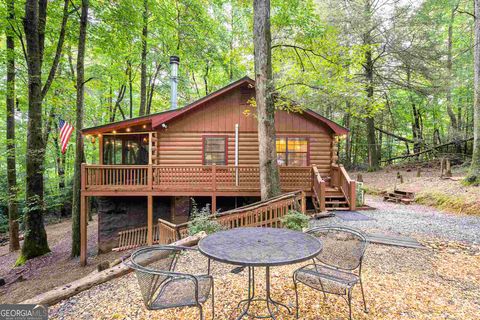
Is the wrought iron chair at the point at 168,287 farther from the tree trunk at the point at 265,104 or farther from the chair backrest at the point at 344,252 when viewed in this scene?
the tree trunk at the point at 265,104

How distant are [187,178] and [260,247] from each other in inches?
270

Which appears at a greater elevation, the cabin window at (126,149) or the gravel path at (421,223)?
the cabin window at (126,149)

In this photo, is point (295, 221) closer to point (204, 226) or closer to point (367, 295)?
point (204, 226)

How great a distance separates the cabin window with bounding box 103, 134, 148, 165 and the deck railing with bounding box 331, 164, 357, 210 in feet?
27.9

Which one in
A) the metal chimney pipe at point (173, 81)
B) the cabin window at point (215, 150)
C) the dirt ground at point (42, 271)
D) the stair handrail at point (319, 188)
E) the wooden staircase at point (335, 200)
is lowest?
the dirt ground at point (42, 271)

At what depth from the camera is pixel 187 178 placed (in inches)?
363

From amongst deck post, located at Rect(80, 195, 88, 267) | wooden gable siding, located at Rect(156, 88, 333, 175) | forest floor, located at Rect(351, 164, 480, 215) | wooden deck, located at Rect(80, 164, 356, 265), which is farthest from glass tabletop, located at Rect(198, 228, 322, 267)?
forest floor, located at Rect(351, 164, 480, 215)

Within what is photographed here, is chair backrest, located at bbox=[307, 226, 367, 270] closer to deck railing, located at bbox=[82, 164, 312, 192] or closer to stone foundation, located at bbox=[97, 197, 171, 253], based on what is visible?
deck railing, located at bbox=[82, 164, 312, 192]

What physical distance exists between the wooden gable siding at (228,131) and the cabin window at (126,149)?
53.0 inches

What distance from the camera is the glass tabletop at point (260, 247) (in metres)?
2.38

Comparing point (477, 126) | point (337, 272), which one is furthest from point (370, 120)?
point (337, 272)

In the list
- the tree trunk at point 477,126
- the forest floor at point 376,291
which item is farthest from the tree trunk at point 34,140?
the tree trunk at point 477,126

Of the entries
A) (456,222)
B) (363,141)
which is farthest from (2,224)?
(363,141)

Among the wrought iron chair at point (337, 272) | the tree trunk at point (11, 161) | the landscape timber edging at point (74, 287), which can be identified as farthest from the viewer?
the tree trunk at point (11, 161)
